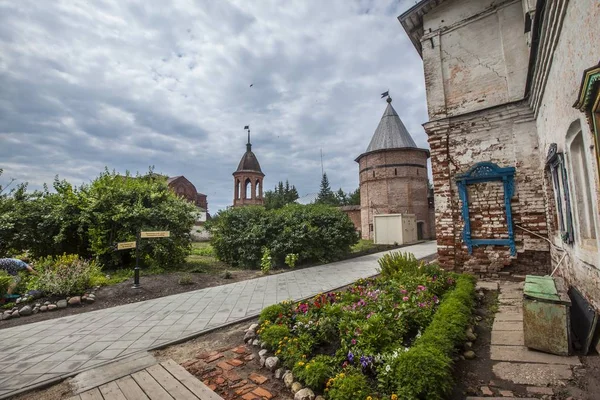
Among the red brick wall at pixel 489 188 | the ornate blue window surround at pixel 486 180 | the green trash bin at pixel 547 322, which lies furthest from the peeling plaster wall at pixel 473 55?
the green trash bin at pixel 547 322

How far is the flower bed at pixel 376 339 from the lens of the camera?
244cm

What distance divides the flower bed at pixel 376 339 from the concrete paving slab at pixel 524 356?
0.39 m

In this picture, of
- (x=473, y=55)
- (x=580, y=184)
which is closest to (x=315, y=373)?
(x=580, y=184)

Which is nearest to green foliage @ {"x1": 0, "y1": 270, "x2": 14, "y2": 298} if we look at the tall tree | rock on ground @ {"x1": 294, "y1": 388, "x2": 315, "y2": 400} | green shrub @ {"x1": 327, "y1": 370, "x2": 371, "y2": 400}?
rock on ground @ {"x1": 294, "y1": 388, "x2": 315, "y2": 400}

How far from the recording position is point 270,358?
3.30 m

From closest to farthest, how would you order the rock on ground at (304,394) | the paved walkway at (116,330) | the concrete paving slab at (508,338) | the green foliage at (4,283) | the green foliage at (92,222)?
1. the rock on ground at (304,394)
2. the paved walkway at (116,330)
3. the concrete paving slab at (508,338)
4. the green foliage at (4,283)
5. the green foliage at (92,222)

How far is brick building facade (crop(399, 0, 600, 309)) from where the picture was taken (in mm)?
4422

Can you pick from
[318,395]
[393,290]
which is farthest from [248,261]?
[318,395]

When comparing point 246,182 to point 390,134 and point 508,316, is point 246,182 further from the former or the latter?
point 508,316

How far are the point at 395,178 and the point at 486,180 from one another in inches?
730

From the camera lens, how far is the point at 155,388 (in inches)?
111

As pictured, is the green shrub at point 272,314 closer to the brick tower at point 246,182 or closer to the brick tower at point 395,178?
the brick tower at point 395,178

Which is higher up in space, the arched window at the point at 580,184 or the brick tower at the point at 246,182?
the brick tower at the point at 246,182

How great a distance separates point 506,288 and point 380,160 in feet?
67.8
